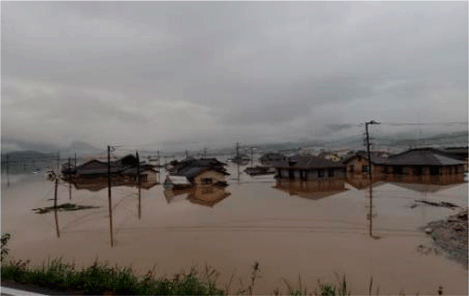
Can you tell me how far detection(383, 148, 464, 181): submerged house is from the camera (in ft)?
130

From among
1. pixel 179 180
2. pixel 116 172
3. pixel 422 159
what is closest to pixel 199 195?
pixel 179 180

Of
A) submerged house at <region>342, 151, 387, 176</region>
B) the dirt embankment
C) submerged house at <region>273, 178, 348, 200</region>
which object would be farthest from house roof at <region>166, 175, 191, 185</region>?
the dirt embankment

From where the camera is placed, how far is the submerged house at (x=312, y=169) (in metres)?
40.5

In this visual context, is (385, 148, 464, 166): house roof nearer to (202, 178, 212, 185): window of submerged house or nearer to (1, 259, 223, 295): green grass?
(202, 178, 212, 185): window of submerged house

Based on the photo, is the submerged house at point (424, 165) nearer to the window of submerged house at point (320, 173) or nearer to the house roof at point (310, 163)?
the house roof at point (310, 163)

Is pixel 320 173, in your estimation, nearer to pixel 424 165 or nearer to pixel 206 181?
pixel 424 165

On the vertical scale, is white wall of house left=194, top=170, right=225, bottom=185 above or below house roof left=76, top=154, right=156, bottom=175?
below

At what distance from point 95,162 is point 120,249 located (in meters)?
42.0

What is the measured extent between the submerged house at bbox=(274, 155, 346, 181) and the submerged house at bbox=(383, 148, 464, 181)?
23.9 ft

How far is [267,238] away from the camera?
1633 cm

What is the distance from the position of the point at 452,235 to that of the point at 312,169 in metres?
24.5

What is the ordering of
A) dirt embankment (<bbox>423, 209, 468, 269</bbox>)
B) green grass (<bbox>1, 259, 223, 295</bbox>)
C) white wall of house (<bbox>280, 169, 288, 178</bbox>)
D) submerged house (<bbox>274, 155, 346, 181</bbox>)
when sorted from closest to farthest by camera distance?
green grass (<bbox>1, 259, 223, 295</bbox>)
dirt embankment (<bbox>423, 209, 468, 269</bbox>)
submerged house (<bbox>274, 155, 346, 181</bbox>)
white wall of house (<bbox>280, 169, 288, 178</bbox>)

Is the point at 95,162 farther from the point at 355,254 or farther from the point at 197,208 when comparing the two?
the point at 355,254

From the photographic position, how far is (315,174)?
4072 centimetres
